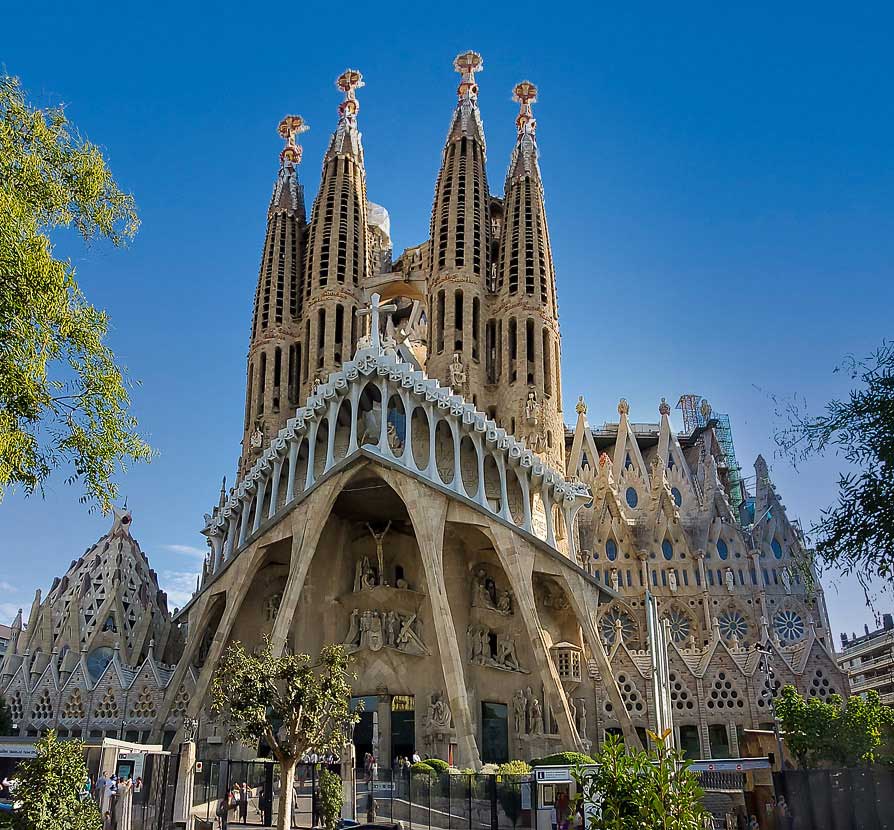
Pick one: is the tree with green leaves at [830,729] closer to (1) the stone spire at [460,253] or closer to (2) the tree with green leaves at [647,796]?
(2) the tree with green leaves at [647,796]

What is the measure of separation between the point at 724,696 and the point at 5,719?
2622cm

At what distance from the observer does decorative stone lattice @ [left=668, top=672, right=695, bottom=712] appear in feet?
102

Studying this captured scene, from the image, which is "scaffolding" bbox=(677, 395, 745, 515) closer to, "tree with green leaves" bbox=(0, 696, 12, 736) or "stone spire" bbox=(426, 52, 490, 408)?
"stone spire" bbox=(426, 52, 490, 408)

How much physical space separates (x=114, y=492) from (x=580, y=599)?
20.1 meters

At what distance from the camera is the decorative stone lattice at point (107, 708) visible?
3209 cm

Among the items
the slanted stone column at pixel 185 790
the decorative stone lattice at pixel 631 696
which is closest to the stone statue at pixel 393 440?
the decorative stone lattice at pixel 631 696

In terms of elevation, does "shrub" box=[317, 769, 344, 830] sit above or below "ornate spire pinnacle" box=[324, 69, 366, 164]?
below

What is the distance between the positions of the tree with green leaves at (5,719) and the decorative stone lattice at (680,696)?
24.0m

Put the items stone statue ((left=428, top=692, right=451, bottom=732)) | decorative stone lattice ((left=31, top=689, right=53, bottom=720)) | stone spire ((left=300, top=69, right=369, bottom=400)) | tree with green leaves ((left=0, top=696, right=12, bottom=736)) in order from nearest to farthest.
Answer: stone statue ((left=428, top=692, right=451, bottom=732)) → tree with green leaves ((left=0, top=696, right=12, bottom=736)) → decorative stone lattice ((left=31, top=689, right=53, bottom=720)) → stone spire ((left=300, top=69, right=369, bottom=400))

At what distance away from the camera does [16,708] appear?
3322 cm

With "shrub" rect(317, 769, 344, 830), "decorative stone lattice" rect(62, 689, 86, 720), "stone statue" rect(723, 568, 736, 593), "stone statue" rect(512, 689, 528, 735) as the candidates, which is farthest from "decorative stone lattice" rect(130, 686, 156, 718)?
"stone statue" rect(723, 568, 736, 593)

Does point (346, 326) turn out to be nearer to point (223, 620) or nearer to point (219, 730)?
point (223, 620)

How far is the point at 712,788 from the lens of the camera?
2075cm

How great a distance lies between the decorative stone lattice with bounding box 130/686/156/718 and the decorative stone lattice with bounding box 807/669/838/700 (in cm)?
2387
